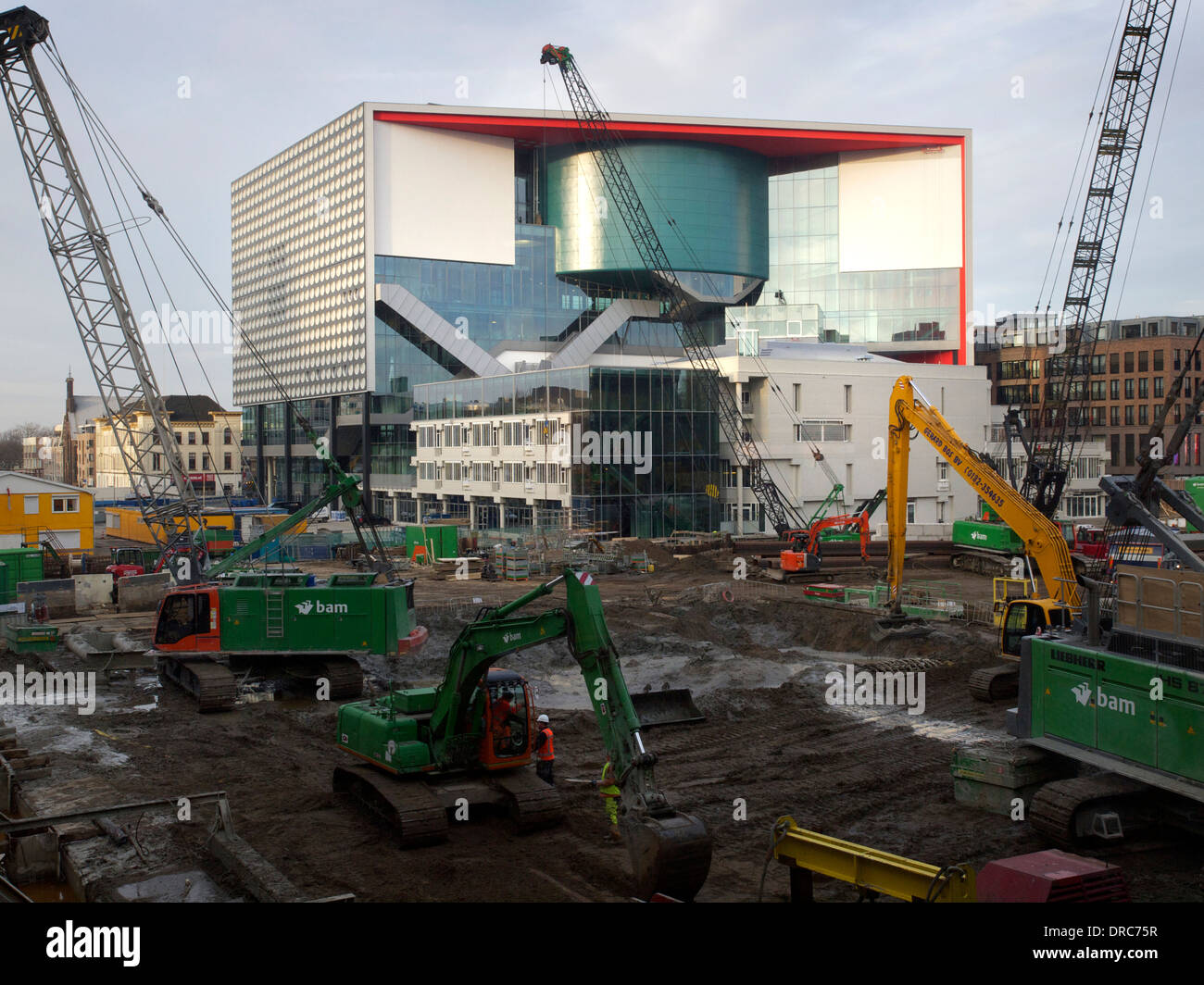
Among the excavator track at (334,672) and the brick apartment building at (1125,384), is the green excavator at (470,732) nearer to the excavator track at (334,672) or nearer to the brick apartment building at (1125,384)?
the excavator track at (334,672)

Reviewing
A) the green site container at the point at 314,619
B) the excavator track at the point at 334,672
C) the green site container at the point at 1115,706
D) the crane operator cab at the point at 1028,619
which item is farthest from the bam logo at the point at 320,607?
the green site container at the point at 1115,706

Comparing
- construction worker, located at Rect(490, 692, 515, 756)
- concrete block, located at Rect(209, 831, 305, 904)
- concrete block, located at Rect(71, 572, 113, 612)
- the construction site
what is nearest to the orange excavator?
the construction site

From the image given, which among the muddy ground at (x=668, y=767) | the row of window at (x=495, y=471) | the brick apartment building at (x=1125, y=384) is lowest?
the muddy ground at (x=668, y=767)

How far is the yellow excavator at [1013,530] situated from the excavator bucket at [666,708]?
6.26m

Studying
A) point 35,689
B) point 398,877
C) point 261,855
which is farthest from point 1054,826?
point 35,689

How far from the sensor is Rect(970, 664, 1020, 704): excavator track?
22109 millimetres

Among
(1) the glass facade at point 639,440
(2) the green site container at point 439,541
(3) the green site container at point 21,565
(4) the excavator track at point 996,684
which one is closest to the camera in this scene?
(4) the excavator track at point 996,684

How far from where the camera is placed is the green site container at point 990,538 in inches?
1703

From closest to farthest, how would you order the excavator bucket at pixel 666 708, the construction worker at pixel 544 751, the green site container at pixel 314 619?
1. the construction worker at pixel 544 751
2. the excavator bucket at pixel 666 708
3. the green site container at pixel 314 619

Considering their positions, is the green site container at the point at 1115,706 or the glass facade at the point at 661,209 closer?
the green site container at the point at 1115,706

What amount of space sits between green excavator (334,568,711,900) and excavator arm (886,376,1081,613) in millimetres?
13207
